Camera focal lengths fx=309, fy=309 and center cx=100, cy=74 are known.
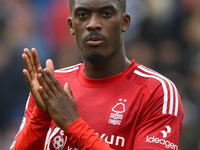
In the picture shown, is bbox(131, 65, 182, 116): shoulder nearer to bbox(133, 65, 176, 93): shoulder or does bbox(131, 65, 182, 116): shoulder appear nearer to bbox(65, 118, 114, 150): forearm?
bbox(133, 65, 176, 93): shoulder

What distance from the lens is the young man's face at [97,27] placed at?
8.92 ft

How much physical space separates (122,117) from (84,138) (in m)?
0.41

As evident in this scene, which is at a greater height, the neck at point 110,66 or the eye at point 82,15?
the eye at point 82,15

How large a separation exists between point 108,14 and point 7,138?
413 centimetres

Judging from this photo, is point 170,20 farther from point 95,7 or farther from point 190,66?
point 95,7

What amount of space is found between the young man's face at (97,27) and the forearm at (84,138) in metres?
0.69

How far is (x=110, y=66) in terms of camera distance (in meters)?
2.91

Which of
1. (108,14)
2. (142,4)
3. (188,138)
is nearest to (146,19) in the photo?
(142,4)

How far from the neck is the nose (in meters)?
0.33

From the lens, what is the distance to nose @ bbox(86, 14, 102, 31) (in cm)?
269

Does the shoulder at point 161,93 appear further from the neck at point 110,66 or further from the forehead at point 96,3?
the forehead at point 96,3

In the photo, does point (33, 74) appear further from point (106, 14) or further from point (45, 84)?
point (106, 14)

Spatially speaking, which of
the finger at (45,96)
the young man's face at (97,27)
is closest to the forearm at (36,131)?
the finger at (45,96)

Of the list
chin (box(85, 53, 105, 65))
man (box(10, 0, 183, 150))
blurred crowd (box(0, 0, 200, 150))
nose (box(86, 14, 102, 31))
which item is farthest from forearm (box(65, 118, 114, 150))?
blurred crowd (box(0, 0, 200, 150))
